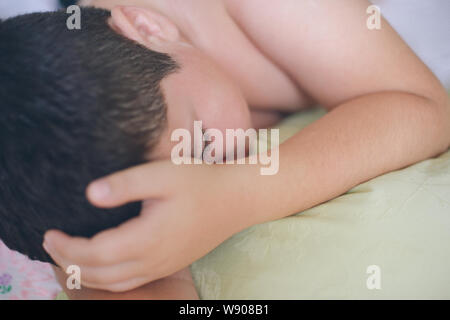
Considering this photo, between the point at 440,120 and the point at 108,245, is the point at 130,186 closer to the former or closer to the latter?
the point at 108,245

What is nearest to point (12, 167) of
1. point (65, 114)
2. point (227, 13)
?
point (65, 114)

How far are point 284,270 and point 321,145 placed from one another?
0.79ft

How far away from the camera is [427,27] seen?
1103 mm

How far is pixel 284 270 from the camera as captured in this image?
657 mm

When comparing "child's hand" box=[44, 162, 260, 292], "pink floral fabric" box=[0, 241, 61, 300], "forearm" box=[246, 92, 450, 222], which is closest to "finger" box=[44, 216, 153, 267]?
"child's hand" box=[44, 162, 260, 292]

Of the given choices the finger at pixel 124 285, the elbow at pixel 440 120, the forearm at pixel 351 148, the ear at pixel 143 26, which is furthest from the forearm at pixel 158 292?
the elbow at pixel 440 120

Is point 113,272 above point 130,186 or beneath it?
beneath

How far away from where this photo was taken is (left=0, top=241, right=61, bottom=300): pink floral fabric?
0.88 m

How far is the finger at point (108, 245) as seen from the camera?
55 centimetres

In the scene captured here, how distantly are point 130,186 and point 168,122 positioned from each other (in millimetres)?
154

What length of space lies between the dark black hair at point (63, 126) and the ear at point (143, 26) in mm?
146

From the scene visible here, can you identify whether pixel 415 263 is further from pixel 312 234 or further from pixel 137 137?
pixel 137 137

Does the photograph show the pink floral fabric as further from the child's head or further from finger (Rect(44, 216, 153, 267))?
finger (Rect(44, 216, 153, 267))

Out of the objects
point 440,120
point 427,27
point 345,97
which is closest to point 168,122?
point 345,97
